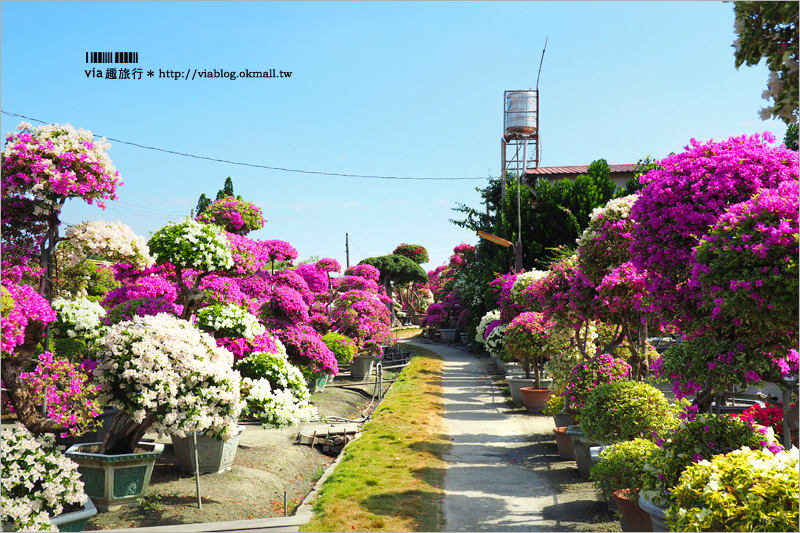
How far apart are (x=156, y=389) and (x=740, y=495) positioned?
5.14m

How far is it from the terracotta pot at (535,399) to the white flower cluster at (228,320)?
6.39 m

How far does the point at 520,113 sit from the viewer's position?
1187 inches

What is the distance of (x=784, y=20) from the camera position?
3.23 meters

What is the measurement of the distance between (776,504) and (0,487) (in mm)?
5154

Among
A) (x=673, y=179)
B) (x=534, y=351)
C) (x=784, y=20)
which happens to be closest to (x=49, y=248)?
(x=673, y=179)

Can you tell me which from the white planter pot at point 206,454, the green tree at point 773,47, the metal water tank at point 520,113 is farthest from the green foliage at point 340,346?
the metal water tank at point 520,113

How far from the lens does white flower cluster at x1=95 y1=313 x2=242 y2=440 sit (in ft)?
20.7

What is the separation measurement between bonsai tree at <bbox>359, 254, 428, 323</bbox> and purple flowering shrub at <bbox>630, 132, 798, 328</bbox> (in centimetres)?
3249

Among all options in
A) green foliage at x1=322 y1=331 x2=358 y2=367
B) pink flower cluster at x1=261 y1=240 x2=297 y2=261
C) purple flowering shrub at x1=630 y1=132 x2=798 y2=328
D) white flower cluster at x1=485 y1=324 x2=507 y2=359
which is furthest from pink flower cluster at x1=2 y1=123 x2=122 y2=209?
white flower cluster at x1=485 y1=324 x2=507 y2=359

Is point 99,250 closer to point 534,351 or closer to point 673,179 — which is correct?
point 673,179

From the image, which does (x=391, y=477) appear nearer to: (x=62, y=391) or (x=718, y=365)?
(x=62, y=391)

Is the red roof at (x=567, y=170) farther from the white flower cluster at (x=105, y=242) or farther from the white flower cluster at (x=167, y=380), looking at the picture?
the white flower cluster at (x=167, y=380)

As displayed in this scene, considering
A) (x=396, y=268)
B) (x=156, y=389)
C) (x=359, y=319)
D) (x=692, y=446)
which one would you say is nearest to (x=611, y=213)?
(x=692, y=446)

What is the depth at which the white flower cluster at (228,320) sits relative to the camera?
28.3ft
